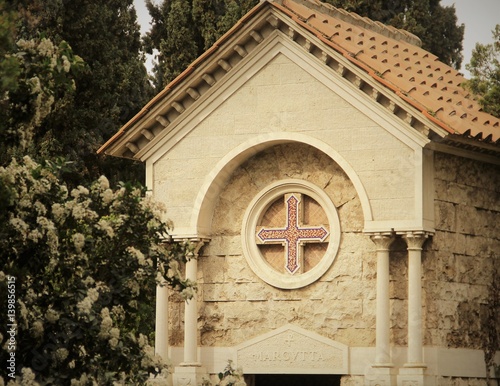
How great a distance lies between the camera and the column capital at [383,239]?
2611 centimetres

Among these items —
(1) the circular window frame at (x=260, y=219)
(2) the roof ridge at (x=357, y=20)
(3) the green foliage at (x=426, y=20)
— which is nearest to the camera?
(1) the circular window frame at (x=260, y=219)

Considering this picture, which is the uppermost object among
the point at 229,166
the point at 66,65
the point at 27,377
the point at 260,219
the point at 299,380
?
the point at 229,166

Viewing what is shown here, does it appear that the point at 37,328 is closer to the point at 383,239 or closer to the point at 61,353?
the point at 61,353

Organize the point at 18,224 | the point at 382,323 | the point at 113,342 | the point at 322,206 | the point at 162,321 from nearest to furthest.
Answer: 1. the point at 18,224
2. the point at 113,342
3. the point at 382,323
4. the point at 322,206
5. the point at 162,321

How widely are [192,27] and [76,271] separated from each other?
20827mm

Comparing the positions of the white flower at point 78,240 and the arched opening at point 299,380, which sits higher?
the white flower at point 78,240

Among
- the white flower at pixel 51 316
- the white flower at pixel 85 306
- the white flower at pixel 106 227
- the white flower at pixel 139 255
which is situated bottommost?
the white flower at pixel 51 316

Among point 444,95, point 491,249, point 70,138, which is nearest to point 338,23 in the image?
point 444,95

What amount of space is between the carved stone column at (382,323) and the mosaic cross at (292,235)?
1.62 meters

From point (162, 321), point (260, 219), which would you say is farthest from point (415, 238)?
point (162, 321)

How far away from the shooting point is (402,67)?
28609 millimetres

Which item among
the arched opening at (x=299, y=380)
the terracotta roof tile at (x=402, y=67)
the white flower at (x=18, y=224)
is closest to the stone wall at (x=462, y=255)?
the terracotta roof tile at (x=402, y=67)

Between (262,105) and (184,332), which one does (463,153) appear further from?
(184,332)

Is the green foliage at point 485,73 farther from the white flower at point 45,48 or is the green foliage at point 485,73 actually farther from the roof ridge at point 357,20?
the white flower at point 45,48
